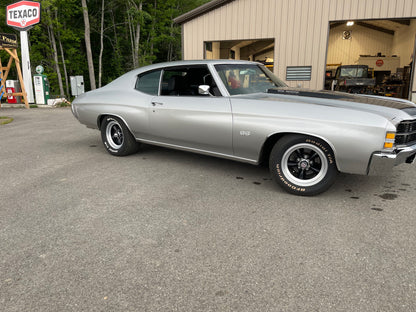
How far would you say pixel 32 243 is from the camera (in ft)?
8.36

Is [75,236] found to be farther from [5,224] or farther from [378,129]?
[378,129]

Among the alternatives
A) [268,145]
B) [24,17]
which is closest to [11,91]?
[24,17]

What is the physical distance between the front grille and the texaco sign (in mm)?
16884

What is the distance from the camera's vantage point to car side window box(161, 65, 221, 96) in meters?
4.33

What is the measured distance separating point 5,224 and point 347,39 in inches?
1173

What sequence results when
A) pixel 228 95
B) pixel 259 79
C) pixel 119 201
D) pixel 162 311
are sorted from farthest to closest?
pixel 259 79, pixel 228 95, pixel 119 201, pixel 162 311

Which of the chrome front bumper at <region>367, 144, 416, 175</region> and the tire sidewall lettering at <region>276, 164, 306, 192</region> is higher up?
the chrome front bumper at <region>367, 144, 416, 175</region>

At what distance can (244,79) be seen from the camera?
4258 millimetres

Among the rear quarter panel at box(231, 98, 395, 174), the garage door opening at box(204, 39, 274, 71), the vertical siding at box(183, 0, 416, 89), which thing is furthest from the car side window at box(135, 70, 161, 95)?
the garage door opening at box(204, 39, 274, 71)

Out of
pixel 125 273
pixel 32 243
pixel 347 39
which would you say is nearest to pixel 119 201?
pixel 32 243

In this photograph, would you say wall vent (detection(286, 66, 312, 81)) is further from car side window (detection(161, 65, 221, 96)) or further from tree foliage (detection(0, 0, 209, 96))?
tree foliage (detection(0, 0, 209, 96))

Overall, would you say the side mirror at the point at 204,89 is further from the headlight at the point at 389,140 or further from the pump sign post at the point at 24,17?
the pump sign post at the point at 24,17

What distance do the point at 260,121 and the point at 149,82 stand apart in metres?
2.03

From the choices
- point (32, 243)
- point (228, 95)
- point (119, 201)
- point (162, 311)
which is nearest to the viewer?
point (162, 311)
